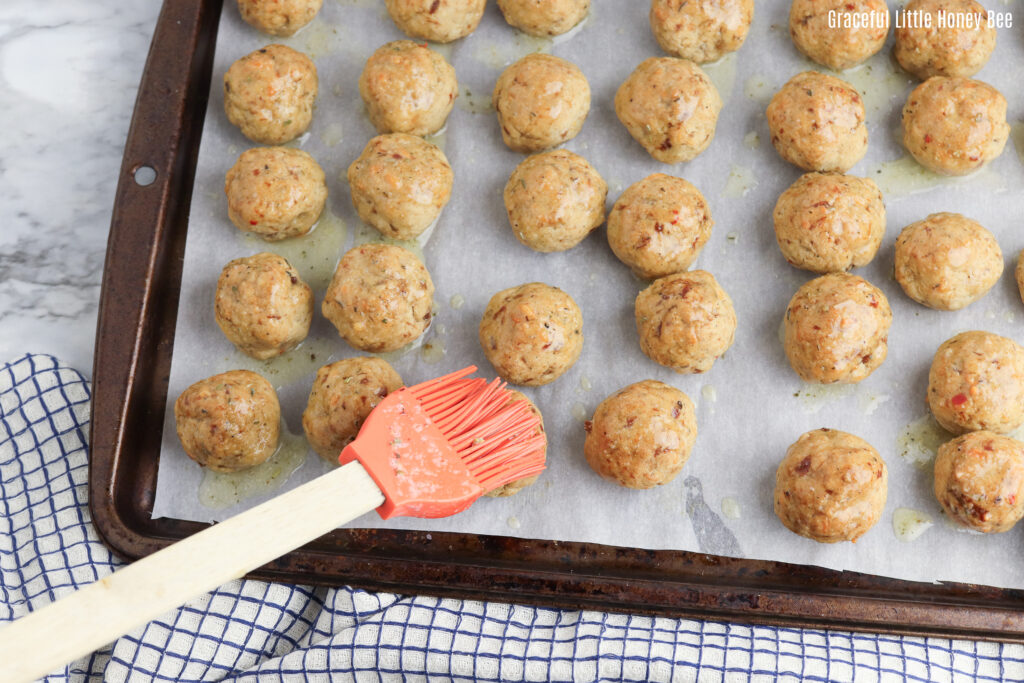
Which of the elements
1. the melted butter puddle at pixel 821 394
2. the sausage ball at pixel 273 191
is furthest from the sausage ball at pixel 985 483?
the sausage ball at pixel 273 191

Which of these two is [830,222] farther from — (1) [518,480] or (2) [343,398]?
(2) [343,398]

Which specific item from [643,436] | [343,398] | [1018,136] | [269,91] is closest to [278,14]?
[269,91]

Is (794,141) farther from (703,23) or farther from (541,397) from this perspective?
(541,397)

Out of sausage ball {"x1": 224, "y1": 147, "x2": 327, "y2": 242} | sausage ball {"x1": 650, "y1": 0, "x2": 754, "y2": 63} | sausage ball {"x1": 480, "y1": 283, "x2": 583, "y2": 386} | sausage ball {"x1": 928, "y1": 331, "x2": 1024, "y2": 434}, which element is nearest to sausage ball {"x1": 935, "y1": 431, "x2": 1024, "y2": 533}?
sausage ball {"x1": 928, "y1": 331, "x2": 1024, "y2": 434}

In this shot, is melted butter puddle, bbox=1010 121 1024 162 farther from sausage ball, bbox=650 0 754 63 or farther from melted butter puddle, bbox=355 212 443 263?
melted butter puddle, bbox=355 212 443 263

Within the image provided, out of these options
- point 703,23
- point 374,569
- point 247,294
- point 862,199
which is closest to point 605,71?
point 703,23

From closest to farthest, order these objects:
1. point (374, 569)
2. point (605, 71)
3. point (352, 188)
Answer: point (374, 569) < point (352, 188) < point (605, 71)

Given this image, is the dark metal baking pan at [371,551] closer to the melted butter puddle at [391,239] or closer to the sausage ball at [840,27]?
the melted butter puddle at [391,239]
